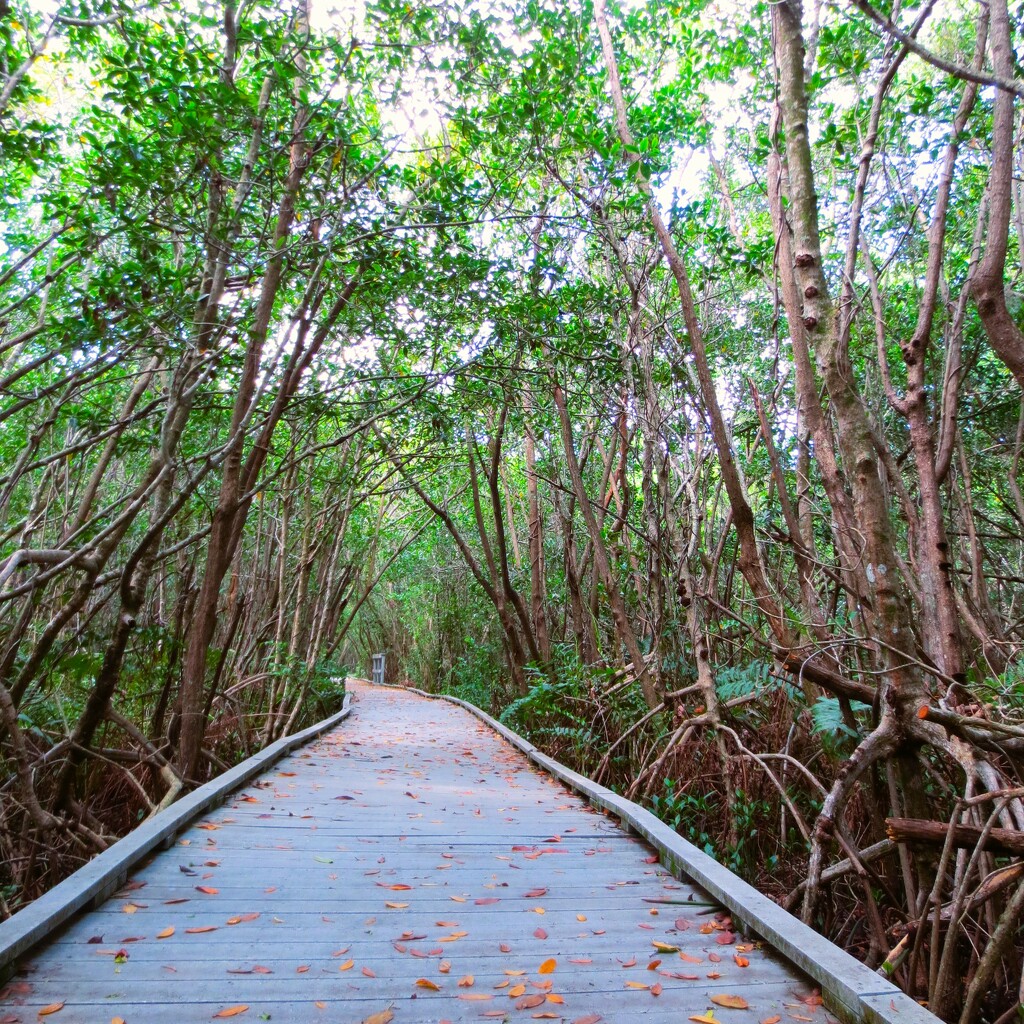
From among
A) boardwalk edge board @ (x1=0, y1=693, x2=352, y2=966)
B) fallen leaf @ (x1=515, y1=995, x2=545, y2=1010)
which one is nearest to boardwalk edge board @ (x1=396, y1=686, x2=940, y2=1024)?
fallen leaf @ (x1=515, y1=995, x2=545, y2=1010)

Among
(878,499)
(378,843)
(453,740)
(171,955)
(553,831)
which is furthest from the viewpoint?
(453,740)

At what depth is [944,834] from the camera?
7.61ft

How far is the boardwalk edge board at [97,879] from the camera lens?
2188 millimetres

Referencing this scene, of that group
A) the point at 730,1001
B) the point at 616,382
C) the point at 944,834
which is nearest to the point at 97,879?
the point at 730,1001

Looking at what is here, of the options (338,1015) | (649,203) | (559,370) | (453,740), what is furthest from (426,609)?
(338,1015)

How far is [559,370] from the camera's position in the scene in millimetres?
7438

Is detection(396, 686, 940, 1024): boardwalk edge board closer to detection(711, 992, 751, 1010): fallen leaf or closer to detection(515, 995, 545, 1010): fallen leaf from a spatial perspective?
detection(711, 992, 751, 1010): fallen leaf

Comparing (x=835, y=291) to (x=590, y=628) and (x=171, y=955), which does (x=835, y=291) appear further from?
(x=171, y=955)

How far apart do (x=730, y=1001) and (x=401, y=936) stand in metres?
1.10

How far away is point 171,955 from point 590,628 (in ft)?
22.1

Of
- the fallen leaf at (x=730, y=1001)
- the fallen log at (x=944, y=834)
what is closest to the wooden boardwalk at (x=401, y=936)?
the fallen leaf at (x=730, y=1001)

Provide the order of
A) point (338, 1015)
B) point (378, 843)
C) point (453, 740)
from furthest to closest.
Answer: point (453, 740) < point (378, 843) < point (338, 1015)

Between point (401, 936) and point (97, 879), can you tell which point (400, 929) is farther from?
point (97, 879)

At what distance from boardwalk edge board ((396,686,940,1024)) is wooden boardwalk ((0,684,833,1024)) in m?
0.06
